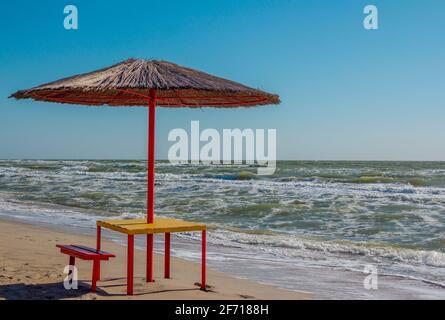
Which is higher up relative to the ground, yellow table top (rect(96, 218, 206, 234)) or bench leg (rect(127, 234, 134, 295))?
yellow table top (rect(96, 218, 206, 234))

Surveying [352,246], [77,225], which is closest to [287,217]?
[352,246]

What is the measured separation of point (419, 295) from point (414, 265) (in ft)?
7.23

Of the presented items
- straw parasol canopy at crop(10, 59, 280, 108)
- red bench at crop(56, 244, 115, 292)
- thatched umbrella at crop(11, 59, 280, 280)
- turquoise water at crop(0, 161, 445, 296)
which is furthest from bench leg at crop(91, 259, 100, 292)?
turquoise water at crop(0, 161, 445, 296)

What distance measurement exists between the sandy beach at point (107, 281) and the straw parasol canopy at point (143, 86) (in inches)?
81.5

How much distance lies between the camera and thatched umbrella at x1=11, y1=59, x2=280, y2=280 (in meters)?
5.18

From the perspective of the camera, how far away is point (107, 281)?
594 cm

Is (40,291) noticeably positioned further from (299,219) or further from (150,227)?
(299,219)

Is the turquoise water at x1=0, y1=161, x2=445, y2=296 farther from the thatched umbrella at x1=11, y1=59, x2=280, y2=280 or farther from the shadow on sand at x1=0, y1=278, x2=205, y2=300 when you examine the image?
the shadow on sand at x1=0, y1=278, x2=205, y2=300

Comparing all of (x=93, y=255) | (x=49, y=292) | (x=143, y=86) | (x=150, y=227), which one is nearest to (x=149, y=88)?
(x=143, y=86)

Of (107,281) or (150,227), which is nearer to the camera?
(150,227)

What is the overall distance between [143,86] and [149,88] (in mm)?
80

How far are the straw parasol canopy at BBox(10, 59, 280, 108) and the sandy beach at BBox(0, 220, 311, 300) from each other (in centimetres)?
207

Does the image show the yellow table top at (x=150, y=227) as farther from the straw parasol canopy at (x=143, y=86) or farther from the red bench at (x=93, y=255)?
the straw parasol canopy at (x=143, y=86)

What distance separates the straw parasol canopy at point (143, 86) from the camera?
203 inches
